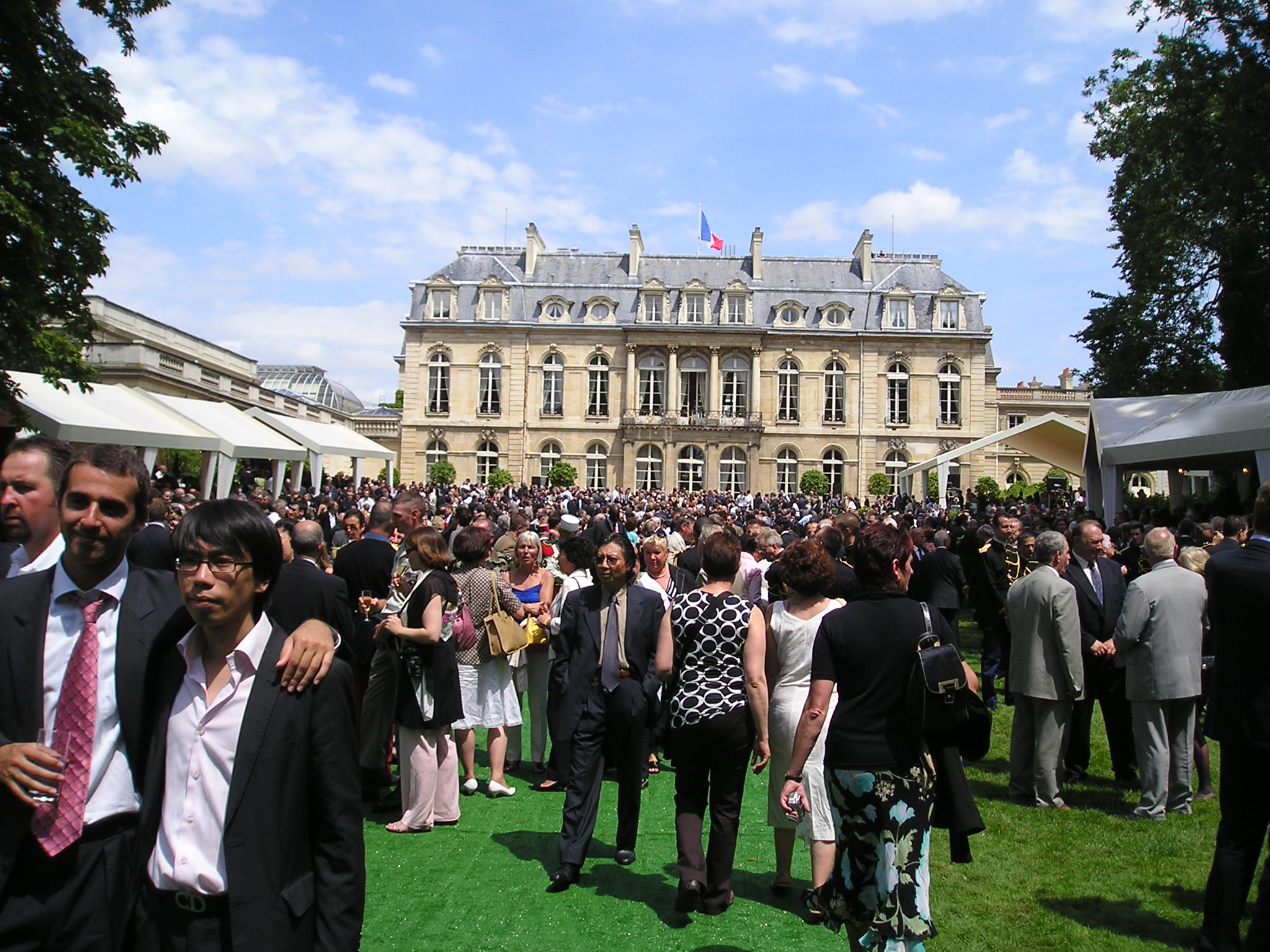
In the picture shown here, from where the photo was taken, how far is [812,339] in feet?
149

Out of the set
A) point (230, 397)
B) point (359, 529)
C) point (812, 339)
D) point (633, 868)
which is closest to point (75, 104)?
point (359, 529)

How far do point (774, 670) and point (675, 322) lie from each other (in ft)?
136

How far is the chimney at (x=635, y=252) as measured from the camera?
155 ft

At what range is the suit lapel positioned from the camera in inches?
82.0

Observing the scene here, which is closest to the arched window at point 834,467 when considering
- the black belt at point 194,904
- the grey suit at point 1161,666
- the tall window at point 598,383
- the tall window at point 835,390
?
the tall window at point 835,390

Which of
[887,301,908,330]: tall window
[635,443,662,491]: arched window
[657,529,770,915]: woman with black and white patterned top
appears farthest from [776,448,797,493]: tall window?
[657,529,770,915]: woman with black and white patterned top

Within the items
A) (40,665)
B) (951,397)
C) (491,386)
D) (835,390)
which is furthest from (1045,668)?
(951,397)

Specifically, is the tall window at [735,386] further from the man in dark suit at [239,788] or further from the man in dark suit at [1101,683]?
the man in dark suit at [239,788]

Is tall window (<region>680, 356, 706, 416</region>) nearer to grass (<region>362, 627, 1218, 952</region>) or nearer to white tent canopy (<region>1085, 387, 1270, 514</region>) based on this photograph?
white tent canopy (<region>1085, 387, 1270, 514</region>)

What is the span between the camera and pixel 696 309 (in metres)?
45.6

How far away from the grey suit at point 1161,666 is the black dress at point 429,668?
4.44m

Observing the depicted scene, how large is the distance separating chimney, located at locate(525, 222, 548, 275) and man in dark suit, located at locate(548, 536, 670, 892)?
43433mm

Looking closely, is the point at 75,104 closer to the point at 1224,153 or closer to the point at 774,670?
the point at 774,670

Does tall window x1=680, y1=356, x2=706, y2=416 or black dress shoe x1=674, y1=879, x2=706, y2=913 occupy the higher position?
tall window x1=680, y1=356, x2=706, y2=416
